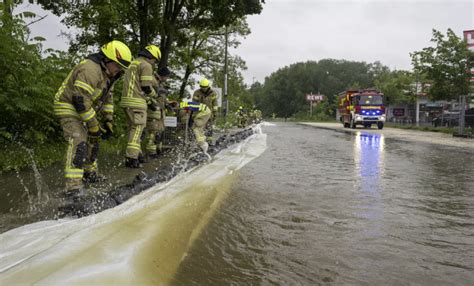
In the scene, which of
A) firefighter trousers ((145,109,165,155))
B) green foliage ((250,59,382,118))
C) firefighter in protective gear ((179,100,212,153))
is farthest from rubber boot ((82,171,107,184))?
green foliage ((250,59,382,118))

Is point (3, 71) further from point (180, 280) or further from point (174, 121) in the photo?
point (180, 280)

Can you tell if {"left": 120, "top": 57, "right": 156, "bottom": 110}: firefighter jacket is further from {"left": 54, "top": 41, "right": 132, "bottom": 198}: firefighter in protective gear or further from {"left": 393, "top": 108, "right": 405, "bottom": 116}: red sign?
{"left": 393, "top": 108, "right": 405, "bottom": 116}: red sign

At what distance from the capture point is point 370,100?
93.1 feet

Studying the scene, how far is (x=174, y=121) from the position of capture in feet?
31.6

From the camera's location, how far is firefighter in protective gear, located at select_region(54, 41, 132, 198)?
4457 millimetres

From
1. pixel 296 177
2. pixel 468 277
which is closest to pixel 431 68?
pixel 296 177

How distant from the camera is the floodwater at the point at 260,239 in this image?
8.26 ft

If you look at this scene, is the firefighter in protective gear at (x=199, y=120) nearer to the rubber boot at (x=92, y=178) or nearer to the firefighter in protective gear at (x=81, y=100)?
the rubber boot at (x=92, y=178)

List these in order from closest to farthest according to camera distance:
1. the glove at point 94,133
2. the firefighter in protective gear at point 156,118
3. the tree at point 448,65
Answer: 1. the glove at point 94,133
2. the firefighter in protective gear at point 156,118
3. the tree at point 448,65

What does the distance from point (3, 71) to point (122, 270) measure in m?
5.35

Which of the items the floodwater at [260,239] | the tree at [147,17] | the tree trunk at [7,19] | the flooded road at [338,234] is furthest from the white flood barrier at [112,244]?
the tree at [147,17]

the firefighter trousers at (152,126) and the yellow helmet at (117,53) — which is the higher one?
the yellow helmet at (117,53)

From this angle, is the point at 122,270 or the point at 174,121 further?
the point at 174,121

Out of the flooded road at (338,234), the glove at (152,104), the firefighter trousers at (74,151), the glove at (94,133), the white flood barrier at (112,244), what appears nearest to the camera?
the white flood barrier at (112,244)
